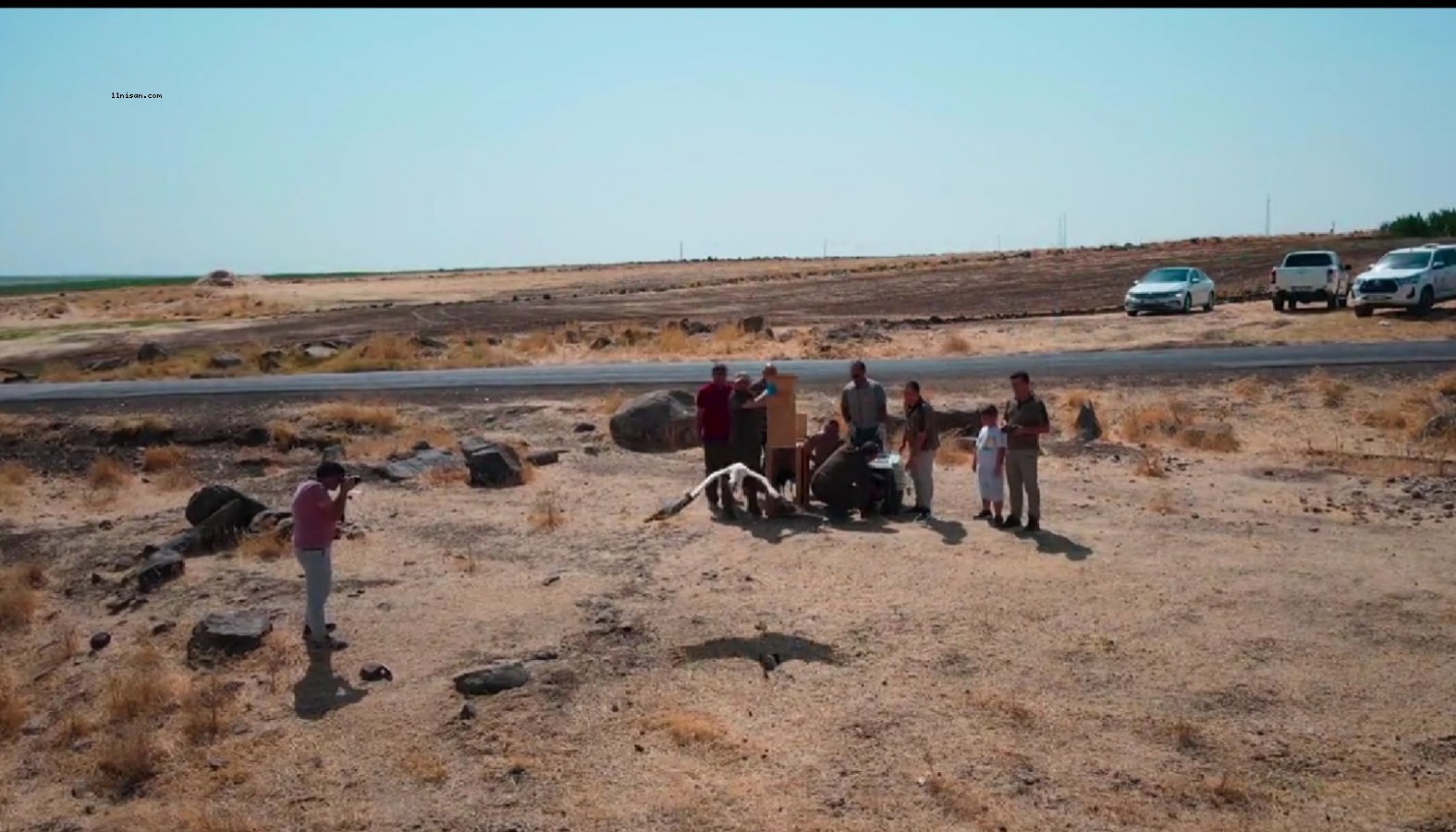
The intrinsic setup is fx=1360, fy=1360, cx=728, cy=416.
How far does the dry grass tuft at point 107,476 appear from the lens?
69.7ft

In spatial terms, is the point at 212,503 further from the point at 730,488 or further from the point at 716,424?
the point at 730,488

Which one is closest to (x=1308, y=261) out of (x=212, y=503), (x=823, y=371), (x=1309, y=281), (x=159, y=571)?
(x=1309, y=281)

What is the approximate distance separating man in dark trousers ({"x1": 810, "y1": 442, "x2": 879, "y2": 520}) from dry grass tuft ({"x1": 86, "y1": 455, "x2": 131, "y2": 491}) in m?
12.0

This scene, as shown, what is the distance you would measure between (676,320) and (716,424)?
38.8 metres

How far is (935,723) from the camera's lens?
10008 mm

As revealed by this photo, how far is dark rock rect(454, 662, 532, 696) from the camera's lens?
10.9m

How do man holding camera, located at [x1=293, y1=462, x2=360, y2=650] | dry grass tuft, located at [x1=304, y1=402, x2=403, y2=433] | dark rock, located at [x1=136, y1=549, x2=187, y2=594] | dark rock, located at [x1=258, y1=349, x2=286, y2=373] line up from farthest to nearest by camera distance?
dark rock, located at [x1=258, y1=349, x2=286, y2=373] → dry grass tuft, located at [x1=304, y1=402, x2=403, y2=433] → dark rock, located at [x1=136, y1=549, x2=187, y2=594] → man holding camera, located at [x1=293, y1=462, x2=360, y2=650]

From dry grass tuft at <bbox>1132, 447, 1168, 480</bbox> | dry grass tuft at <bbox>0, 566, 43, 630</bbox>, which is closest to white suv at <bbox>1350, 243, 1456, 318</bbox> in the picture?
dry grass tuft at <bbox>1132, 447, 1168, 480</bbox>

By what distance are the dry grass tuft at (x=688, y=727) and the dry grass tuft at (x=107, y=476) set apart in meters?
14.1

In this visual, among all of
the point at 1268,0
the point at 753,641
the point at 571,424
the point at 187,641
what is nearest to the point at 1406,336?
the point at 571,424

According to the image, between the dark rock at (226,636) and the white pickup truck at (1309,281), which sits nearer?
the dark rock at (226,636)

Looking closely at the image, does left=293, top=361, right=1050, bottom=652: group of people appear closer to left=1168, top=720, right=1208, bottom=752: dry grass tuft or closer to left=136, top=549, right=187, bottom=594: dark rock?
left=136, top=549, right=187, bottom=594: dark rock

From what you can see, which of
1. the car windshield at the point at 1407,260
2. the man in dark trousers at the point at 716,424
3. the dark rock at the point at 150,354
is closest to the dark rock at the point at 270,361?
the dark rock at the point at 150,354

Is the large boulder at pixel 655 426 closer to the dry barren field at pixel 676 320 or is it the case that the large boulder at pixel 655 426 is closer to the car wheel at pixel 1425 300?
the dry barren field at pixel 676 320
